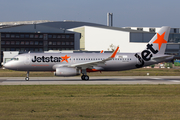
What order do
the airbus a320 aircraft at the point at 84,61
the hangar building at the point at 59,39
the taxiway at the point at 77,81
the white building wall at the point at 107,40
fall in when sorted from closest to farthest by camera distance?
the taxiway at the point at 77,81 → the airbus a320 aircraft at the point at 84,61 → the hangar building at the point at 59,39 → the white building wall at the point at 107,40

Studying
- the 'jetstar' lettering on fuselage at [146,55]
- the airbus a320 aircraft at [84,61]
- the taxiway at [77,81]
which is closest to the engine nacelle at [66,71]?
the airbus a320 aircraft at [84,61]

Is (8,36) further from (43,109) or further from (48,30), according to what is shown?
(43,109)

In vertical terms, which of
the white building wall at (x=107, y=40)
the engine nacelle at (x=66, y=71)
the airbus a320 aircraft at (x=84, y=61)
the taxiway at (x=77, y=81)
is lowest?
the taxiway at (x=77, y=81)

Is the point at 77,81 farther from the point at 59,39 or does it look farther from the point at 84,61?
the point at 59,39

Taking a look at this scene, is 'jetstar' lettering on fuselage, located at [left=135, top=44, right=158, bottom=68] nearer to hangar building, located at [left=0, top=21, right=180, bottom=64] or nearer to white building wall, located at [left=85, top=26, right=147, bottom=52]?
white building wall, located at [left=85, top=26, right=147, bottom=52]

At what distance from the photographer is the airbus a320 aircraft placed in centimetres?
3833

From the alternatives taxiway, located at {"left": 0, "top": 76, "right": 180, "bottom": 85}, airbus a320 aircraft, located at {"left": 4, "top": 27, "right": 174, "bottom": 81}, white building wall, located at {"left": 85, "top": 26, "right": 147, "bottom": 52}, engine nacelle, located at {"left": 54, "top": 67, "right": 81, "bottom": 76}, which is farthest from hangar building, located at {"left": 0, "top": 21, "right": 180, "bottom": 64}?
engine nacelle, located at {"left": 54, "top": 67, "right": 81, "bottom": 76}

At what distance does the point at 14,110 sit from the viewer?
15.2 metres

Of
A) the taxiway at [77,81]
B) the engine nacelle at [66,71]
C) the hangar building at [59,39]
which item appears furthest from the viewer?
the hangar building at [59,39]

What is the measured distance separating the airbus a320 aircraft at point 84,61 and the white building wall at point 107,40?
8172cm

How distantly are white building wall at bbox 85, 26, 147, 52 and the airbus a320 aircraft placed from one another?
81.7 meters

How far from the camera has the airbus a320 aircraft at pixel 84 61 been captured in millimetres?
38331

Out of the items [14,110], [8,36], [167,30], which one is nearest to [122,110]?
[14,110]

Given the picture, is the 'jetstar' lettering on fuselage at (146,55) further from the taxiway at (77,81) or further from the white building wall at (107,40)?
the white building wall at (107,40)
